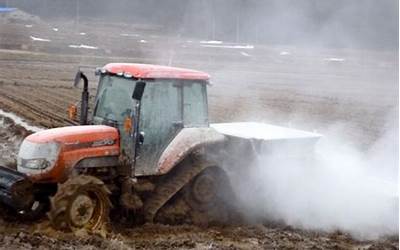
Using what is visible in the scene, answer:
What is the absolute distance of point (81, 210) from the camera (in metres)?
7.33

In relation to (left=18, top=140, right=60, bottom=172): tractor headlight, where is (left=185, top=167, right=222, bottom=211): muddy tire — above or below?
below

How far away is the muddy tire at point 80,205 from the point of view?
7.18m

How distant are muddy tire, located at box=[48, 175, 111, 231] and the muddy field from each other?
0.64 ft

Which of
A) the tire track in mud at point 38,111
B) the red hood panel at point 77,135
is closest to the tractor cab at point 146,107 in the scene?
the red hood panel at point 77,135

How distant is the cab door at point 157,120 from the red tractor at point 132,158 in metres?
0.01

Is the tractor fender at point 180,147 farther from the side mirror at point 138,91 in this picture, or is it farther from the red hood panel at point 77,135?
the side mirror at point 138,91

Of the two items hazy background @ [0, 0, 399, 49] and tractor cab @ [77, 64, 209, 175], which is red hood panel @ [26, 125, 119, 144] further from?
hazy background @ [0, 0, 399, 49]

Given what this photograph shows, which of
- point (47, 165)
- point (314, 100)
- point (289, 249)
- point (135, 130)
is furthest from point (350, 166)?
point (314, 100)

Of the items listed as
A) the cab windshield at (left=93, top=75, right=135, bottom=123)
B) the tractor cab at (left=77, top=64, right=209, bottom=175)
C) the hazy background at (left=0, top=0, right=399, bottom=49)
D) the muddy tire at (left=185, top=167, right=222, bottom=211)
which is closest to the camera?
the tractor cab at (left=77, top=64, right=209, bottom=175)

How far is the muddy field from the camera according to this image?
775 centimetres

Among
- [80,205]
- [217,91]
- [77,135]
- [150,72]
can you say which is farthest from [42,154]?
[217,91]

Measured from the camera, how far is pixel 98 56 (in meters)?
41.3

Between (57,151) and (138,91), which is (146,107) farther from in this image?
(57,151)

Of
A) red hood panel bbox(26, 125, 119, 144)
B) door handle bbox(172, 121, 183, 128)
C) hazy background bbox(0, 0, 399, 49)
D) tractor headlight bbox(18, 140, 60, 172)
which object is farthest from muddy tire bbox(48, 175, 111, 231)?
hazy background bbox(0, 0, 399, 49)
